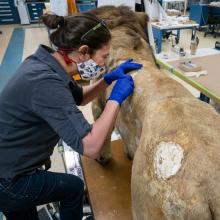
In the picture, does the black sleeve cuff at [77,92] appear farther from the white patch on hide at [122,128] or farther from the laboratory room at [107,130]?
the white patch on hide at [122,128]

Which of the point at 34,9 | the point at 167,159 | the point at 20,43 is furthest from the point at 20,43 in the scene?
the point at 167,159

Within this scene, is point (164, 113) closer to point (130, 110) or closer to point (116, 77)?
point (130, 110)

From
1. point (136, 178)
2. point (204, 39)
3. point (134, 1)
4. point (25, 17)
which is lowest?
point (204, 39)

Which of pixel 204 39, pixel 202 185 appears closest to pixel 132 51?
pixel 202 185

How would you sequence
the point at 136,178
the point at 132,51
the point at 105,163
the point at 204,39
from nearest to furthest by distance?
the point at 136,178
the point at 132,51
the point at 105,163
the point at 204,39

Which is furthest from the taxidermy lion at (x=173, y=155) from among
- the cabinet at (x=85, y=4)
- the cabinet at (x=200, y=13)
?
the cabinet at (x=200, y=13)

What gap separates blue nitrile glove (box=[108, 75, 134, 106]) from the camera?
102 cm

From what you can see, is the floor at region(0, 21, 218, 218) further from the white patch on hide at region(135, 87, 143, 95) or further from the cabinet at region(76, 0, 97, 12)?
the white patch on hide at region(135, 87, 143, 95)

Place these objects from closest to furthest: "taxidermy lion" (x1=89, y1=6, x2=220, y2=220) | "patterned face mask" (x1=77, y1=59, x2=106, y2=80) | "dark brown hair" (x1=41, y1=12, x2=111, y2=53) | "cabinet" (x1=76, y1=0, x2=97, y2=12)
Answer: "taxidermy lion" (x1=89, y1=6, x2=220, y2=220)
"dark brown hair" (x1=41, y1=12, x2=111, y2=53)
"patterned face mask" (x1=77, y1=59, x2=106, y2=80)
"cabinet" (x1=76, y1=0, x2=97, y2=12)

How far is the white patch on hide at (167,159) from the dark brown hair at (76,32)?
533mm

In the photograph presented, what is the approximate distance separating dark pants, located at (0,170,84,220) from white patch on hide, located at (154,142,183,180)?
57 centimetres

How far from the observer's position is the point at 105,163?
1696mm

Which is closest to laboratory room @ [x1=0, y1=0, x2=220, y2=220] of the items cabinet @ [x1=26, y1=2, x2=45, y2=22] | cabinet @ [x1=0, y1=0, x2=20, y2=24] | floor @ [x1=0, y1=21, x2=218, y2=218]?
floor @ [x1=0, y1=21, x2=218, y2=218]

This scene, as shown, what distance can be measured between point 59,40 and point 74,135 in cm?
41
